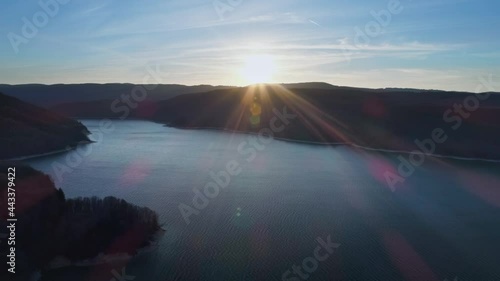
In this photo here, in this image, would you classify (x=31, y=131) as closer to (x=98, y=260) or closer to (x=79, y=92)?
(x=98, y=260)

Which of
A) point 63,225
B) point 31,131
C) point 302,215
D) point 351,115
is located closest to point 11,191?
point 63,225

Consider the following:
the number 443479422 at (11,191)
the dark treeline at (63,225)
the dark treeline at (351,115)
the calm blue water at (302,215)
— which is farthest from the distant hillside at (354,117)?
the number 443479422 at (11,191)

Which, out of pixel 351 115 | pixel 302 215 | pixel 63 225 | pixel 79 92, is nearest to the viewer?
pixel 63 225

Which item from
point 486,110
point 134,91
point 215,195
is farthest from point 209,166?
point 134,91

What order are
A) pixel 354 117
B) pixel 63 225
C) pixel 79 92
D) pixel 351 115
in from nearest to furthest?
pixel 63 225 → pixel 354 117 → pixel 351 115 → pixel 79 92

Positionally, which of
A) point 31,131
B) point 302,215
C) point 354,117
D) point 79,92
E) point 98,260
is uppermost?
point 79,92

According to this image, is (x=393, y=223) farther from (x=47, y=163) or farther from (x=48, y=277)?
(x=47, y=163)
